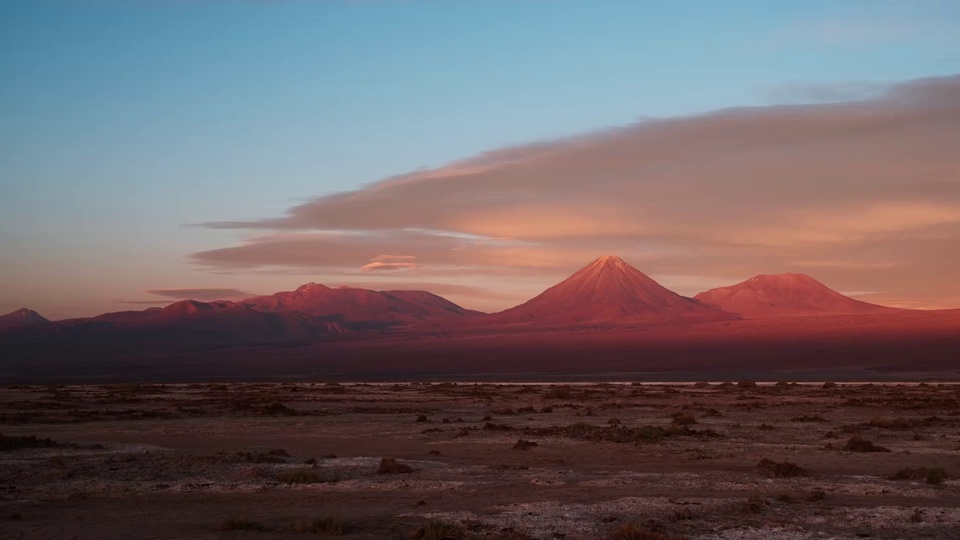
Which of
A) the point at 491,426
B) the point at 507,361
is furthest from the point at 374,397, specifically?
the point at 507,361

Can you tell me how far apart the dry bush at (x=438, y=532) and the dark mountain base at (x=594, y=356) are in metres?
71.3

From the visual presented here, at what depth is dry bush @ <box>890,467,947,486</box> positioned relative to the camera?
18.9 meters

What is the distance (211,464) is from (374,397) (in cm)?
3258

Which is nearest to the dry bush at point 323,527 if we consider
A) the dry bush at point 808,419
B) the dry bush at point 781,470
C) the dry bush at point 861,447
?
the dry bush at point 781,470

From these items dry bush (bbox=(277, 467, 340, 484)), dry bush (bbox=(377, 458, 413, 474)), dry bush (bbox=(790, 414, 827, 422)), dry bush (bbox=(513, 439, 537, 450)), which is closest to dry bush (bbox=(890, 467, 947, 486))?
dry bush (bbox=(513, 439, 537, 450))

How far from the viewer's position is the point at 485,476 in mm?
20219

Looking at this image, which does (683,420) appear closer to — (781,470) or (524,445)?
(524,445)

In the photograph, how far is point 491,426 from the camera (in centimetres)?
3111

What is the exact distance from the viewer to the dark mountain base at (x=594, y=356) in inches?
3765

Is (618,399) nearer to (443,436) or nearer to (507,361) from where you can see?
(443,436)

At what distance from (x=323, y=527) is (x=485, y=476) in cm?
645

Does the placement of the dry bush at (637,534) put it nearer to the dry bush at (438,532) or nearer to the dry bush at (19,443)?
the dry bush at (438,532)

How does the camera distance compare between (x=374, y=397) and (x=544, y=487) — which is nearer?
(x=544, y=487)

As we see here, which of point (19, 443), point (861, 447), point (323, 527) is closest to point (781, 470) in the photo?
point (861, 447)
